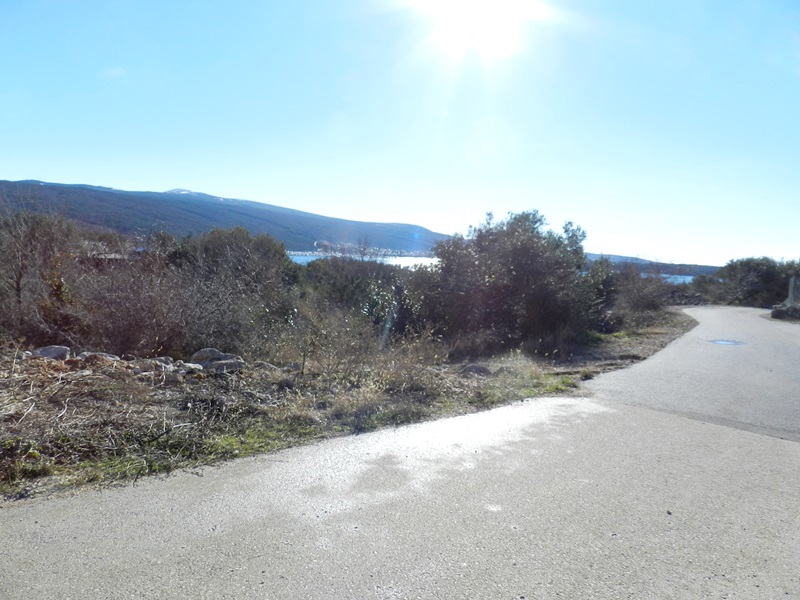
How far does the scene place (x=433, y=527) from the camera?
3.92 meters

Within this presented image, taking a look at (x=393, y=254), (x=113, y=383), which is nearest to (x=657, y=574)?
(x=113, y=383)

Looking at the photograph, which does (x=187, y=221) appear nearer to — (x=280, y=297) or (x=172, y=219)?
(x=172, y=219)

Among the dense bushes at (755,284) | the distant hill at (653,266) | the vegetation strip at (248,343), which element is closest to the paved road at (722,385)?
the vegetation strip at (248,343)

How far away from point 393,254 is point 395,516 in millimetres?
19214

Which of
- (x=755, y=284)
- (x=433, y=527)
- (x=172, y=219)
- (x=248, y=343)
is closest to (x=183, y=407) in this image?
(x=433, y=527)

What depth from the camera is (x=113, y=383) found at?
20.6ft

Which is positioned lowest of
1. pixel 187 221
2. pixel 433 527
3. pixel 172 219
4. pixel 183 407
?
pixel 183 407

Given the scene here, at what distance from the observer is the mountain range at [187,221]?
51.5 feet

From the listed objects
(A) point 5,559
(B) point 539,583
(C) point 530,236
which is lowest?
Answer: (A) point 5,559

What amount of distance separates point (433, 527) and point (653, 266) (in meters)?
39.6

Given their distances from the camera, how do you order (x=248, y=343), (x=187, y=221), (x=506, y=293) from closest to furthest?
(x=248, y=343)
(x=506, y=293)
(x=187, y=221)

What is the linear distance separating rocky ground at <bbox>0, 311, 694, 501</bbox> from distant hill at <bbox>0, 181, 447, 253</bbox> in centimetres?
855

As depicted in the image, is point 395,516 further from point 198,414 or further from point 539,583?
point 198,414

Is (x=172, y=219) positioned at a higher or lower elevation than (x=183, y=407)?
higher
